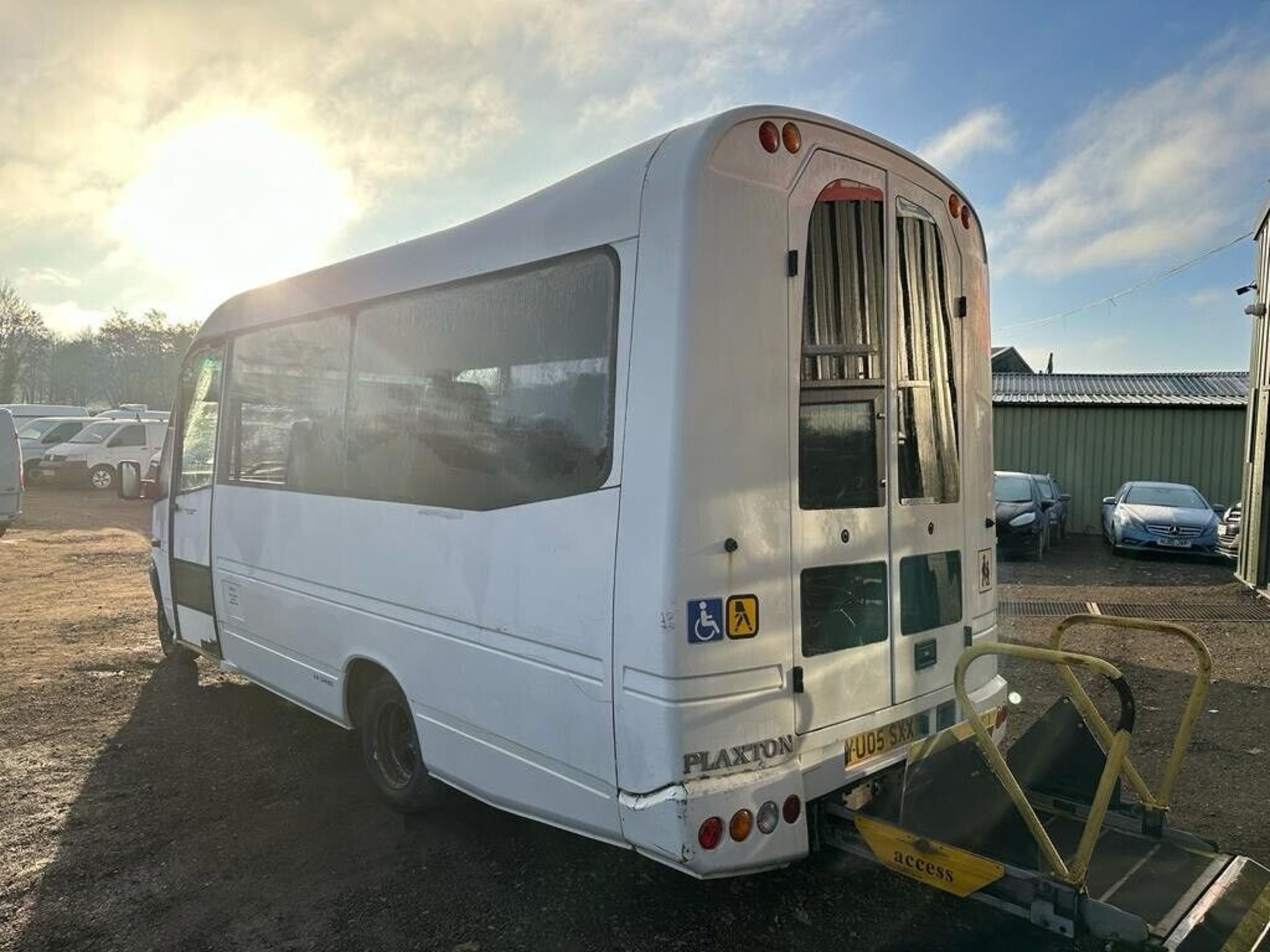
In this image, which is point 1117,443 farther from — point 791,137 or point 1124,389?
point 791,137

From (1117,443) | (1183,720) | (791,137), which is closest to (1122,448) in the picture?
(1117,443)

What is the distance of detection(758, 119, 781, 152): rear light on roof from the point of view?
306 cm

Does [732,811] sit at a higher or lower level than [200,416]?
lower

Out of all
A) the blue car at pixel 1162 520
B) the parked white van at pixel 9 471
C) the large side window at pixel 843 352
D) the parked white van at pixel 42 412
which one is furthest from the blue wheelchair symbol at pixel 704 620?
the parked white van at pixel 42 412

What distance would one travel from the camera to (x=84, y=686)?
6648 mm

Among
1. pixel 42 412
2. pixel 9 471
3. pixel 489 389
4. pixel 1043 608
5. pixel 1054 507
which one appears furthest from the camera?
pixel 42 412

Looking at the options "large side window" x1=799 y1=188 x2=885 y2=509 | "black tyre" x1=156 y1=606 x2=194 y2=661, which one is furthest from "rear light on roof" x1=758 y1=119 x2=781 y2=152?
"black tyre" x1=156 y1=606 x2=194 y2=661

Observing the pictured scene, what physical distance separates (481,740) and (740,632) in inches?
54.3

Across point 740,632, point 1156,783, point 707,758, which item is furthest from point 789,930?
point 1156,783

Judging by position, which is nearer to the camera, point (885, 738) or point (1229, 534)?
point (885, 738)

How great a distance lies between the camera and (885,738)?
11.3ft

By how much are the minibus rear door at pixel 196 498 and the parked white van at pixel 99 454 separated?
17166 millimetres

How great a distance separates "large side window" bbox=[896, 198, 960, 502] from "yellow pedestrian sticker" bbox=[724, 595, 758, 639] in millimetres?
981

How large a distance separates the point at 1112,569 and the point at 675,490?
13491 mm
